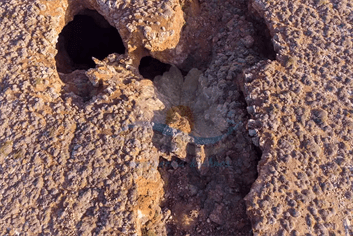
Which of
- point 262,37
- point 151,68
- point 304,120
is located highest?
point 262,37

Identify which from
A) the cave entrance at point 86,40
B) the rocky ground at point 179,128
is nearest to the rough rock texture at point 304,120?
the rocky ground at point 179,128

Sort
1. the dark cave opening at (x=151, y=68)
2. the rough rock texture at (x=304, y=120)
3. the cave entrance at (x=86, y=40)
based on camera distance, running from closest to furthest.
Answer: the rough rock texture at (x=304, y=120)
the dark cave opening at (x=151, y=68)
the cave entrance at (x=86, y=40)

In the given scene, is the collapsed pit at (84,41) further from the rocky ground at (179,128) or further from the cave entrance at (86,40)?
the rocky ground at (179,128)

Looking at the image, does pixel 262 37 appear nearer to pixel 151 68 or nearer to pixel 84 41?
pixel 151 68

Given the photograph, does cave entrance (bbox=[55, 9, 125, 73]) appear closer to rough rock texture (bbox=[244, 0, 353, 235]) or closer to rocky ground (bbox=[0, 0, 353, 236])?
rocky ground (bbox=[0, 0, 353, 236])

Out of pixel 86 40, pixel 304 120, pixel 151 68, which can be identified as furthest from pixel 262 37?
pixel 86 40

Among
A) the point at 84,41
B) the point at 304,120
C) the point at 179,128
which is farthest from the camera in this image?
the point at 84,41

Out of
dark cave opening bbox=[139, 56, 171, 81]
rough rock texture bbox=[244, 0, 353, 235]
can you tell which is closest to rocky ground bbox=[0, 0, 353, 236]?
rough rock texture bbox=[244, 0, 353, 235]
